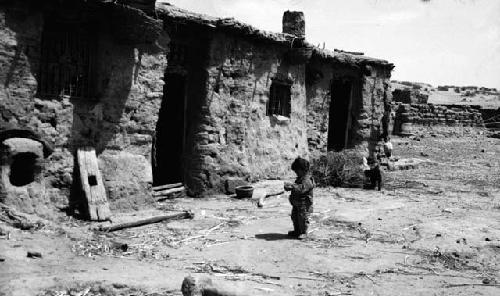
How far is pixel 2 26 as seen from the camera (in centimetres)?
741

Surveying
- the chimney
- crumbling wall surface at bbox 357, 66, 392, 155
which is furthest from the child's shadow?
crumbling wall surface at bbox 357, 66, 392, 155

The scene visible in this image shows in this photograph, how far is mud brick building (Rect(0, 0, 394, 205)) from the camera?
8039 millimetres

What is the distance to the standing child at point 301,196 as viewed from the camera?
7379mm

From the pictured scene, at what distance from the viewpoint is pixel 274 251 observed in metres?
6.77

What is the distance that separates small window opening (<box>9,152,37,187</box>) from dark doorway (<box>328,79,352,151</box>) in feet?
31.3

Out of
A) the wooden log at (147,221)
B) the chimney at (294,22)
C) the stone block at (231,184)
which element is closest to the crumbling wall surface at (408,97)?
the chimney at (294,22)

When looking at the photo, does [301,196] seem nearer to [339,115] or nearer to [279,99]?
[279,99]

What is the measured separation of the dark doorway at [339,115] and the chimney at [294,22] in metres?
2.13

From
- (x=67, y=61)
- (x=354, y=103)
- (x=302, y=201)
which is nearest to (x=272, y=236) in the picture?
(x=302, y=201)

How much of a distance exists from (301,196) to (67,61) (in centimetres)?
448

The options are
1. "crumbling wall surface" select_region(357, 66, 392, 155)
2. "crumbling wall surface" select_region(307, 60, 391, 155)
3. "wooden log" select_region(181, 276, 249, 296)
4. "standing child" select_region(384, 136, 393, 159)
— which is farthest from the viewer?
"standing child" select_region(384, 136, 393, 159)

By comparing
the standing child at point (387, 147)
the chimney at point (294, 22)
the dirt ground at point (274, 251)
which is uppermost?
the chimney at point (294, 22)

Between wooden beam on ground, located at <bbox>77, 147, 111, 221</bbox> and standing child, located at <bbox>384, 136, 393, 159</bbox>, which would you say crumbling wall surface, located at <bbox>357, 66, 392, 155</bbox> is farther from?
wooden beam on ground, located at <bbox>77, 147, 111, 221</bbox>

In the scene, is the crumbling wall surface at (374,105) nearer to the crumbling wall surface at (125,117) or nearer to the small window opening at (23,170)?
the crumbling wall surface at (125,117)
